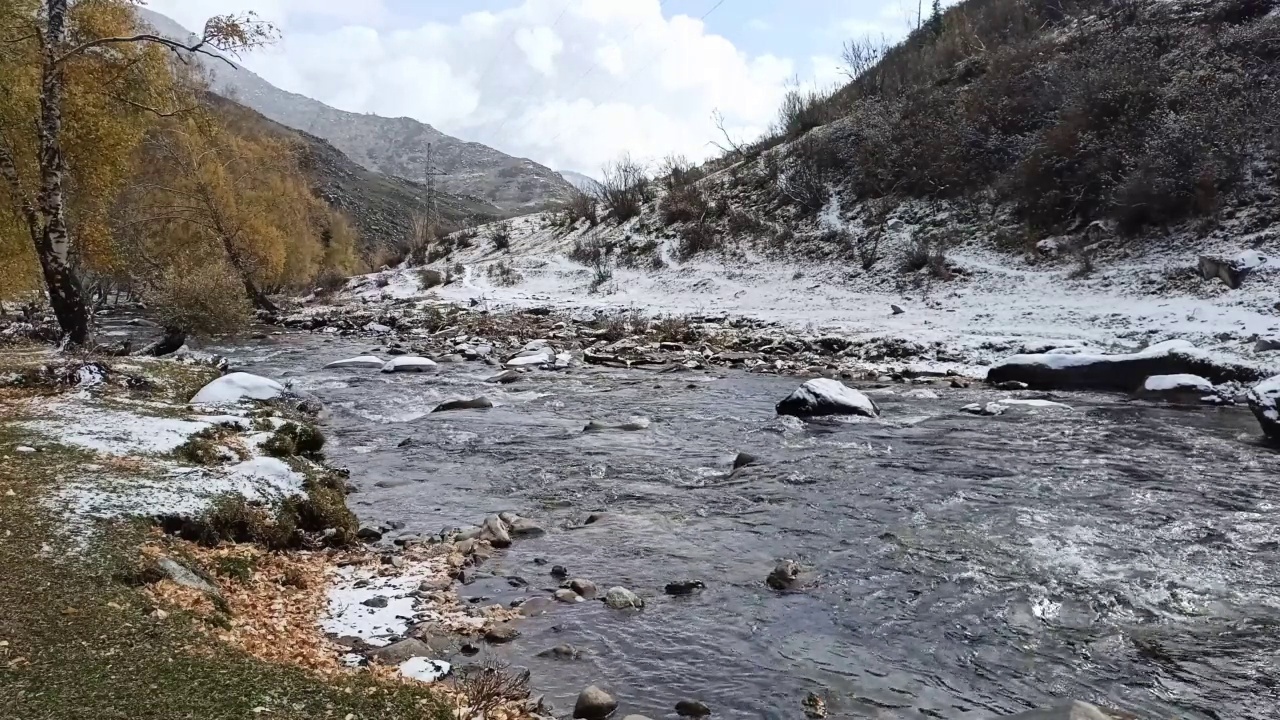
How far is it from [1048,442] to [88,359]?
13.1 meters

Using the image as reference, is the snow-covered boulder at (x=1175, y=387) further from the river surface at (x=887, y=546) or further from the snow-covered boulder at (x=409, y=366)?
the snow-covered boulder at (x=409, y=366)

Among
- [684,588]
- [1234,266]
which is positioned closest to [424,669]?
[684,588]

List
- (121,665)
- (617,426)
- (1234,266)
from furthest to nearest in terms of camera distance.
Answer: (1234,266), (617,426), (121,665)

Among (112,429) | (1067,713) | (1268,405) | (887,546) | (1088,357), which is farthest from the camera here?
(1088,357)

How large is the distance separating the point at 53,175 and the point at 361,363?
701cm

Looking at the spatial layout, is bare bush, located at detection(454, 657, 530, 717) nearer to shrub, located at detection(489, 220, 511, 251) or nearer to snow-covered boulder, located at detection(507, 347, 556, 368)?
snow-covered boulder, located at detection(507, 347, 556, 368)

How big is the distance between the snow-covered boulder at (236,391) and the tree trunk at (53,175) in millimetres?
3705

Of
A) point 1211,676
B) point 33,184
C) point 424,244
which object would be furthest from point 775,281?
point 424,244

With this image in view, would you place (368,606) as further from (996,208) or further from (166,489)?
(996,208)

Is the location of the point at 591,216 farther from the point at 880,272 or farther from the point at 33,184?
the point at 33,184

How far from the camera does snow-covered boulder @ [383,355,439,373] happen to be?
16906mm

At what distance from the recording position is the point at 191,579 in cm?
475

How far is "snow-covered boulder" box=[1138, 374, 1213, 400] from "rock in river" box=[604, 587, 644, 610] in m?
10.4

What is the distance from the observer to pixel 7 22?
1188 cm
